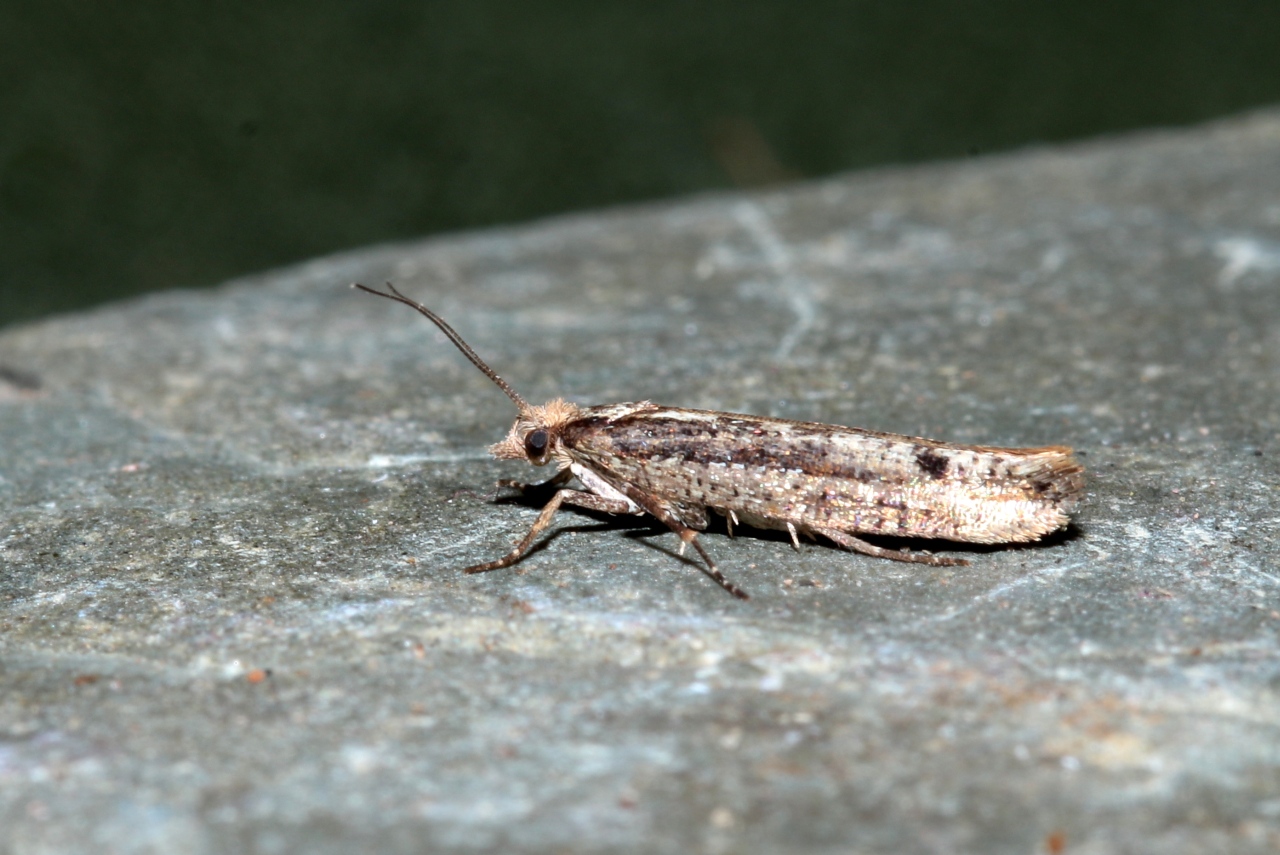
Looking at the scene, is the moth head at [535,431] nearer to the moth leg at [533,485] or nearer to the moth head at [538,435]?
the moth head at [538,435]

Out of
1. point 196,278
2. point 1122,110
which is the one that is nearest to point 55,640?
point 196,278

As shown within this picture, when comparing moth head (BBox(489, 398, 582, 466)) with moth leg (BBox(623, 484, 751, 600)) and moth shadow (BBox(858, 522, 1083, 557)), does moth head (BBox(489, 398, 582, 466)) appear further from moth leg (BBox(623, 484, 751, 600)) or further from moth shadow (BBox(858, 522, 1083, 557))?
moth shadow (BBox(858, 522, 1083, 557))

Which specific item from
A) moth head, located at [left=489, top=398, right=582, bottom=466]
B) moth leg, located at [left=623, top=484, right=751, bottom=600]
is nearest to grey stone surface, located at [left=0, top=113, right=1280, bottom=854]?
moth leg, located at [left=623, top=484, right=751, bottom=600]

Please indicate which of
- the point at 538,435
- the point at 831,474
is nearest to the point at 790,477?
the point at 831,474

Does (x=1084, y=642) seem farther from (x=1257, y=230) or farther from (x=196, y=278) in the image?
(x=196, y=278)

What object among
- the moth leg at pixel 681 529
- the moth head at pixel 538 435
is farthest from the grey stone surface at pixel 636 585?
the moth head at pixel 538 435

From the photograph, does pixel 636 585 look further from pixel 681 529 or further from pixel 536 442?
pixel 536 442
